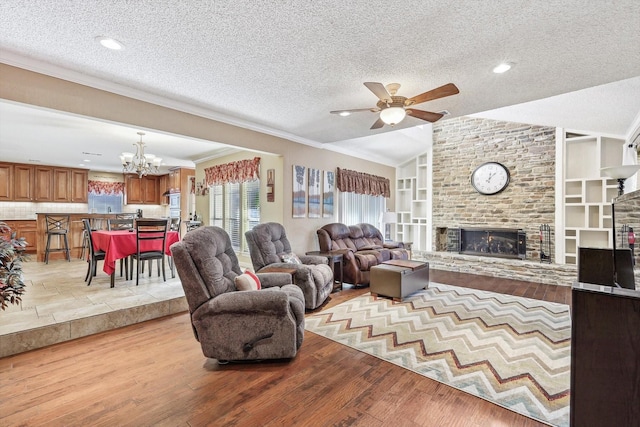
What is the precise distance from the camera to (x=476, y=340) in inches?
112

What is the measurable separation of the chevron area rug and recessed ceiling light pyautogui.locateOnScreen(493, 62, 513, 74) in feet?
8.39

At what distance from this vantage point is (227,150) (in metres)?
5.96

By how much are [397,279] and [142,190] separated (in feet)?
29.1

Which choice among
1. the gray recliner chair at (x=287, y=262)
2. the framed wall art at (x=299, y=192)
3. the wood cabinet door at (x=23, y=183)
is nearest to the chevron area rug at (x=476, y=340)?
the gray recliner chair at (x=287, y=262)

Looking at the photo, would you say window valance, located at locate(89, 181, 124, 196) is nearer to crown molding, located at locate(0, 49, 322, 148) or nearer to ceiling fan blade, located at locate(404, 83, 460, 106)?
crown molding, located at locate(0, 49, 322, 148)

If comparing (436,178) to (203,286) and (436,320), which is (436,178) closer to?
(436,320)

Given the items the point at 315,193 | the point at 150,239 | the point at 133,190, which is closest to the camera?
the point at 150,239

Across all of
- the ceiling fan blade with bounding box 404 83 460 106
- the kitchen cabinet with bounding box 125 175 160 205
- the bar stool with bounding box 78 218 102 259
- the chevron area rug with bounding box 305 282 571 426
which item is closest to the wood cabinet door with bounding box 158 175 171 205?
the kitchen cabinet with bounding box 125 175 160 205

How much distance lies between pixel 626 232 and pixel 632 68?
5.10 feet

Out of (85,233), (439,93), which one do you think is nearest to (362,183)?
(439,93)

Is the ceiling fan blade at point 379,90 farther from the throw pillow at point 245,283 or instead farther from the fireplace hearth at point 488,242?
the fireplace hearth at point 488,242

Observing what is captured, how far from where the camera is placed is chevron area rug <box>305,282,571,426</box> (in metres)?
2.07

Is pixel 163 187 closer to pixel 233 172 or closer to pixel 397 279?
pixel 233 172

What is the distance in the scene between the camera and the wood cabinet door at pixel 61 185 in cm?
776
